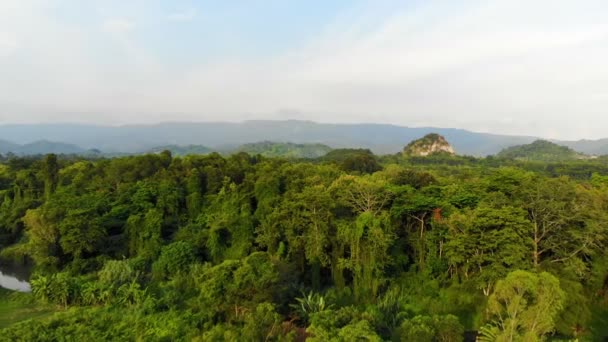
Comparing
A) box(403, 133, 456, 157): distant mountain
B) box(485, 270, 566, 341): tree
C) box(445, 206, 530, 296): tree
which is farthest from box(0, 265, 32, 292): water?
box(403, 133, 456, 157): distant mountain

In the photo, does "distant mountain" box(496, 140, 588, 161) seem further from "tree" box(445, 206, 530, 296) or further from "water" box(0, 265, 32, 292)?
"water" box(0, 265, 32, 292)

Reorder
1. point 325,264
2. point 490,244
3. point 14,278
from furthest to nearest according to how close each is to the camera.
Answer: point 14,278, point 325,264, point 490,244

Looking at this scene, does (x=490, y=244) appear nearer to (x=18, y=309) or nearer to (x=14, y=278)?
Result: (x=18, y=309)

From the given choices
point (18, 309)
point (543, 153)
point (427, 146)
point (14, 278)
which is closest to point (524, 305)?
point (18, 309)

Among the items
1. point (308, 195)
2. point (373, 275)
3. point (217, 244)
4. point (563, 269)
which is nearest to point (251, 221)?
point (217, 244)

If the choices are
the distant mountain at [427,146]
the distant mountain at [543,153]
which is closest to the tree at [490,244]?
the distant mountain at [427,146]

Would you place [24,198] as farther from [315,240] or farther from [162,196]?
[315,240]

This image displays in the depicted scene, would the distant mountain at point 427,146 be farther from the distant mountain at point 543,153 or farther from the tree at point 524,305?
the tree at point 524,305
